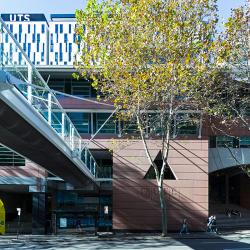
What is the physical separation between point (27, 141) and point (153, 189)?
26.5 meters

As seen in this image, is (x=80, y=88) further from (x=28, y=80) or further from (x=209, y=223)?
(x=28, y=80)

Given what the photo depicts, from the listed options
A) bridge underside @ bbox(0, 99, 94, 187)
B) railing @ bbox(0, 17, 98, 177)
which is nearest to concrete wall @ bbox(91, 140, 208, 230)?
bridge underside @ bbox(0, 99, 94, 187)

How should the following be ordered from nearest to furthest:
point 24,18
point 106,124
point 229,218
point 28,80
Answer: point 28,80 → point 106,124 → point 229,218 → point 24,18

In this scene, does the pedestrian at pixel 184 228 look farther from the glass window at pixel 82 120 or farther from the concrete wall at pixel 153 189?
the glass window at pixel 82 120

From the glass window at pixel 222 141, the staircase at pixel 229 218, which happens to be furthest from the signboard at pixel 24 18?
the glass window at pixel 222 141

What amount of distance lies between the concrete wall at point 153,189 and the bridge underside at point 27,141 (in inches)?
656

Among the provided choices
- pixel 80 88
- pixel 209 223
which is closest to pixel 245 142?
pixel 209 223

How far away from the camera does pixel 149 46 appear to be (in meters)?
26.5

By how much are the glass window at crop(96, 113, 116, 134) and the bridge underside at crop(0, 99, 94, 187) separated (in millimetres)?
17800

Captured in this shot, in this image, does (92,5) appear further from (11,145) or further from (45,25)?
(45,25)

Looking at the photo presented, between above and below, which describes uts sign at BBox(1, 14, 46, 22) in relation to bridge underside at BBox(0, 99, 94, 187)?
above

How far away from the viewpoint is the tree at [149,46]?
25172 millimetres

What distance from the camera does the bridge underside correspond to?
13826 millimetres

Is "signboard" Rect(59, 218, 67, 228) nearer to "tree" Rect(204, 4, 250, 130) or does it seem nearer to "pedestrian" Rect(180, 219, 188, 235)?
"pedestrian" Rect(180, 219, 188, 235)
